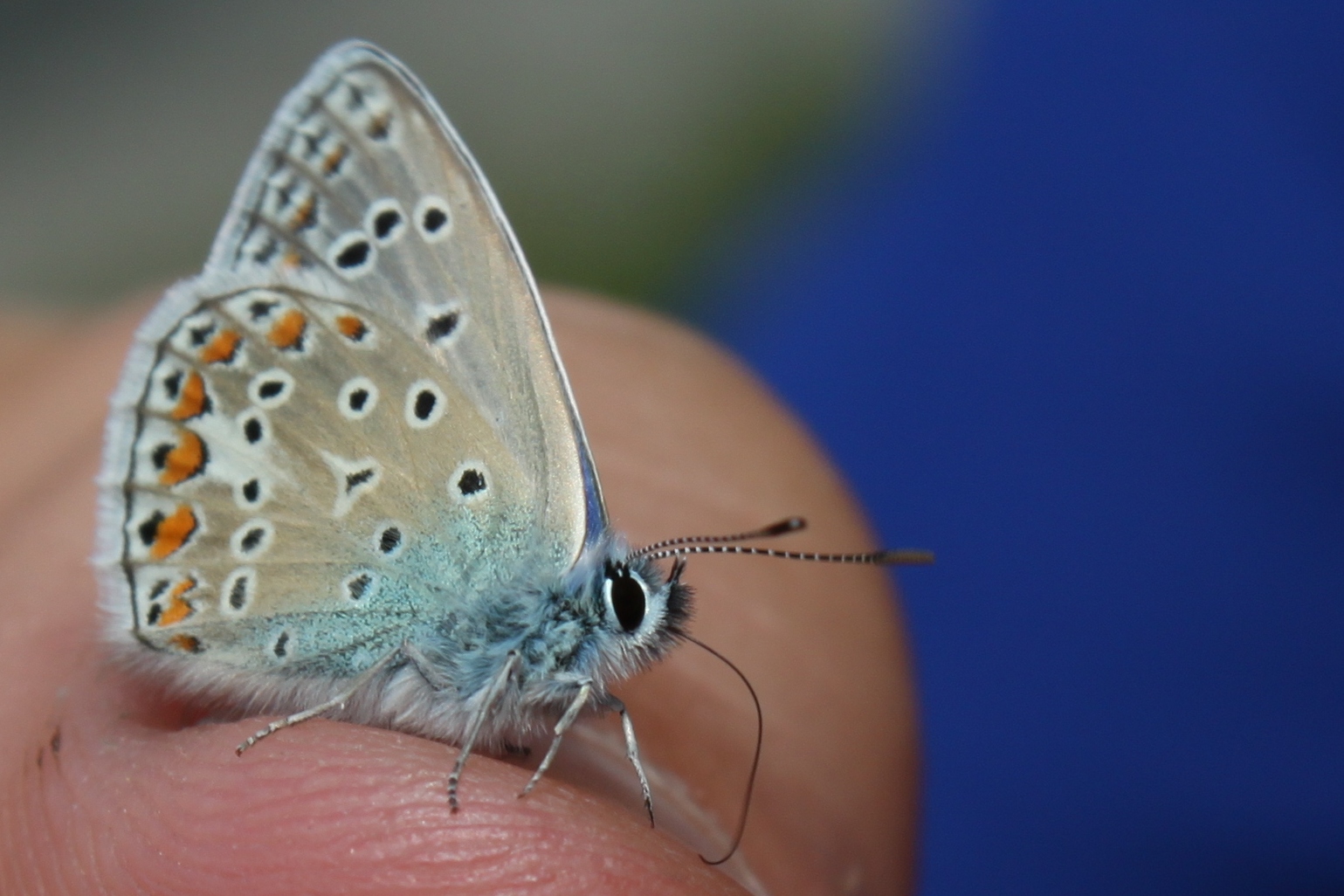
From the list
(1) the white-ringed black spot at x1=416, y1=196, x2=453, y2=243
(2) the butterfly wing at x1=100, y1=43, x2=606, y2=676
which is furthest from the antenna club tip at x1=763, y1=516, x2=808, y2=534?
(1) the white-ringed black spot at x1=416, y1=196, x2=453, y2=243

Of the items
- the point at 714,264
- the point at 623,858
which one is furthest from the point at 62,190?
the point at 623,858

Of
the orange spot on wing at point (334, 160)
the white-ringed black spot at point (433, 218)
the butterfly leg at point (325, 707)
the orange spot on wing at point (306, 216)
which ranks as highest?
the orange spot on wing at point (334, 160)

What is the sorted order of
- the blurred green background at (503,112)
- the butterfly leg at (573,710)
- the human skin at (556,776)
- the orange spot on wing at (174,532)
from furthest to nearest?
the blurred green background at (503,112)
the orange spot on wing at (174,532)
the butterfly leg at (573,710)
the human skin at (556,776)

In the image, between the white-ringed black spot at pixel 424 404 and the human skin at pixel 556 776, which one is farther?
the white-ringed black spot at pixel 424 404

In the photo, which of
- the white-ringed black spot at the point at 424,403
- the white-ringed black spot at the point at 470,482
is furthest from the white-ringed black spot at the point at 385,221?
the white-ringed black spot at the point at 470,482

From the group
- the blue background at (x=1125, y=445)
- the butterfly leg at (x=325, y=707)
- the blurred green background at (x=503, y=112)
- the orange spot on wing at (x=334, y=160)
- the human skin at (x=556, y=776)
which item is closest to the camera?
the human skin at (x=556, y=776)

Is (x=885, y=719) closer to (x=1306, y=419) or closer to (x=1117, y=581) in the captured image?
(x=1117, y=581)

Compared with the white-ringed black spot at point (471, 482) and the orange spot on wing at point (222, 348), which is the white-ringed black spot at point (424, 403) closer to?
the white-ringed black spot at point (471, 482)
